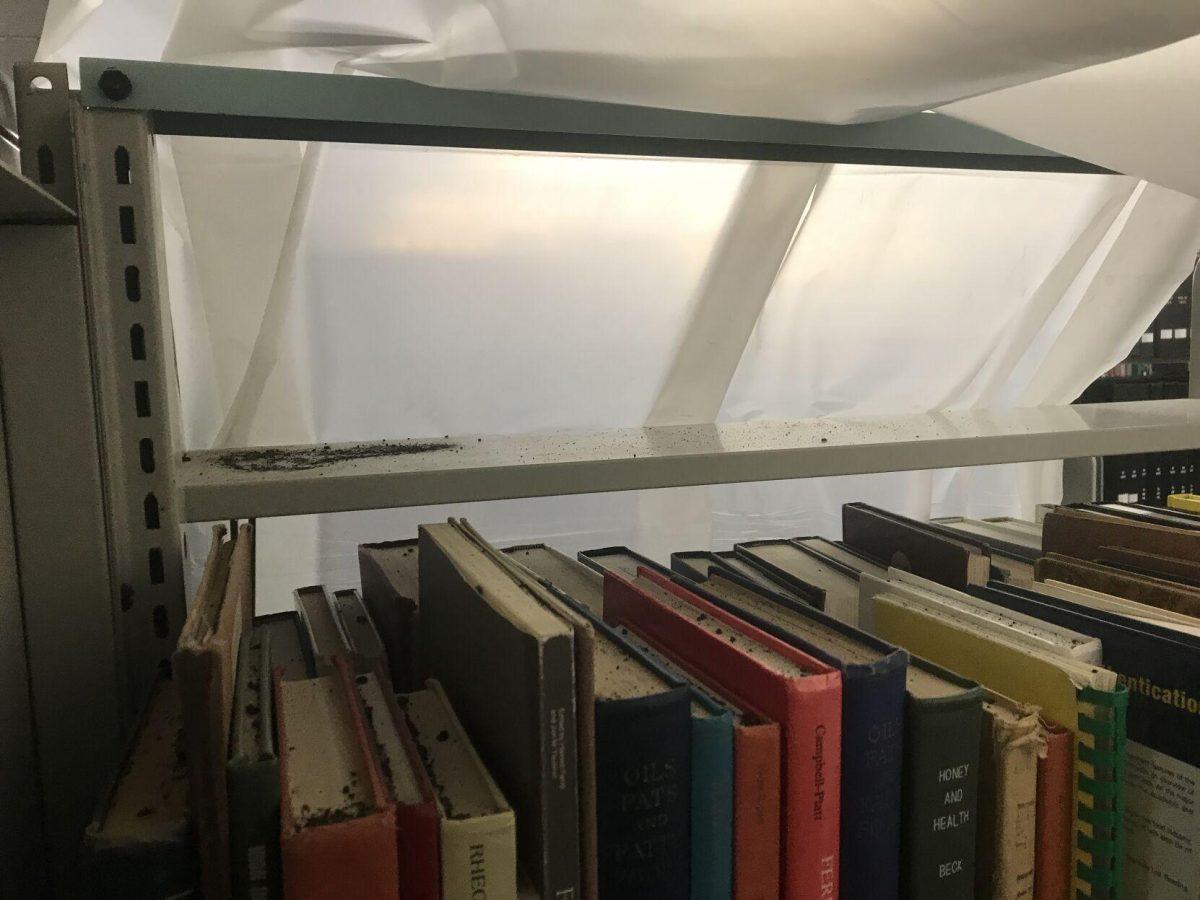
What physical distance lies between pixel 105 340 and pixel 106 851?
308mm

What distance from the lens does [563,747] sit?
18.8 inches

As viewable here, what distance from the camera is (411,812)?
1.52 ft

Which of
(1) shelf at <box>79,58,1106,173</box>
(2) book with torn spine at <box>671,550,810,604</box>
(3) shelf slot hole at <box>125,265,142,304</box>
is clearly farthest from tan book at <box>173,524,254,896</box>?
(2) book with torn spine at <box>671,550,810,604</box>

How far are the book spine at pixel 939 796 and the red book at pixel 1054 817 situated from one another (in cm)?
6

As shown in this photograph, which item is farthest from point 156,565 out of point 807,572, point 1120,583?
point 1120,583

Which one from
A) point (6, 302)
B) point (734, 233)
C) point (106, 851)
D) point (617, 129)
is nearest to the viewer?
point (106, 851)

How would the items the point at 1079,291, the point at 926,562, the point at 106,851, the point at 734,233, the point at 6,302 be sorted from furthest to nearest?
the point at 1079,291 < the point at 734,233 < the point at 926,562 < the point at 6,302 < the point at 106,851

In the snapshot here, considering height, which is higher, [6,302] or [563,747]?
[6,302]

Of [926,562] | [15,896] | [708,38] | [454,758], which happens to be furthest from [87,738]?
[926,562]

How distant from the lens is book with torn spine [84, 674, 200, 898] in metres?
0.44

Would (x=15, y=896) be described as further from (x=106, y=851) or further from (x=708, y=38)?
(x=708, y=38)

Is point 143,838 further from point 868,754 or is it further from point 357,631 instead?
point 868,754

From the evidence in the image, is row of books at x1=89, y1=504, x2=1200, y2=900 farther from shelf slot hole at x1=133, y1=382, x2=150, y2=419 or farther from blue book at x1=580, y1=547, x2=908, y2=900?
shelf slot hole at x1=133, y1=382, x2=150, y2=419

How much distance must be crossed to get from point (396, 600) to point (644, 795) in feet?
0.86
